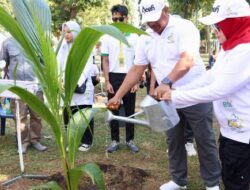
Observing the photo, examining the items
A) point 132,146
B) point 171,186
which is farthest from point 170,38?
point 132,146

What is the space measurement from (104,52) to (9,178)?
1.93 meters

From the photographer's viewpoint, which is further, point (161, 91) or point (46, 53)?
point (161, 91)

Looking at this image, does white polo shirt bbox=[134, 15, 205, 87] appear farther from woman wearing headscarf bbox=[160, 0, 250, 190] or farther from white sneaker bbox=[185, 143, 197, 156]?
white sneaker bbox=[185, 143, 197, 156]

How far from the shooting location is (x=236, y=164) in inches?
99.0

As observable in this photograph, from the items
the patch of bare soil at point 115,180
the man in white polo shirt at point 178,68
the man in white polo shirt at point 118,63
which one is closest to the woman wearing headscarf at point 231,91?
the man in white polo shirt at point 178,68

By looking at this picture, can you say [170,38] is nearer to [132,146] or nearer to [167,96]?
[167,96]

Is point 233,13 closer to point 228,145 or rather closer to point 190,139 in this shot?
point 228,145

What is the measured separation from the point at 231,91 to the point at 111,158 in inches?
102

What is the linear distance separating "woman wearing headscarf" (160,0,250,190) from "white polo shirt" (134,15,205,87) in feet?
1.81

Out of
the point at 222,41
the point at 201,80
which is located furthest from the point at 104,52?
the point at 222,41

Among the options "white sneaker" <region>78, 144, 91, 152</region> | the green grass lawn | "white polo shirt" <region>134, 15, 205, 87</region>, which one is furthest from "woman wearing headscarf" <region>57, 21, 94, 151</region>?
"white polo shirt" <region>134, 15, 205, 87</region>

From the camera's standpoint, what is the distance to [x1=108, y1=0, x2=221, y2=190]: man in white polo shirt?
3.08m

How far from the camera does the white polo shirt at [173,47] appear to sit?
3.16 m

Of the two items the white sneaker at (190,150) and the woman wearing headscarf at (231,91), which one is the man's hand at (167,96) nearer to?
the woman wearing headscarf at (231,91)
